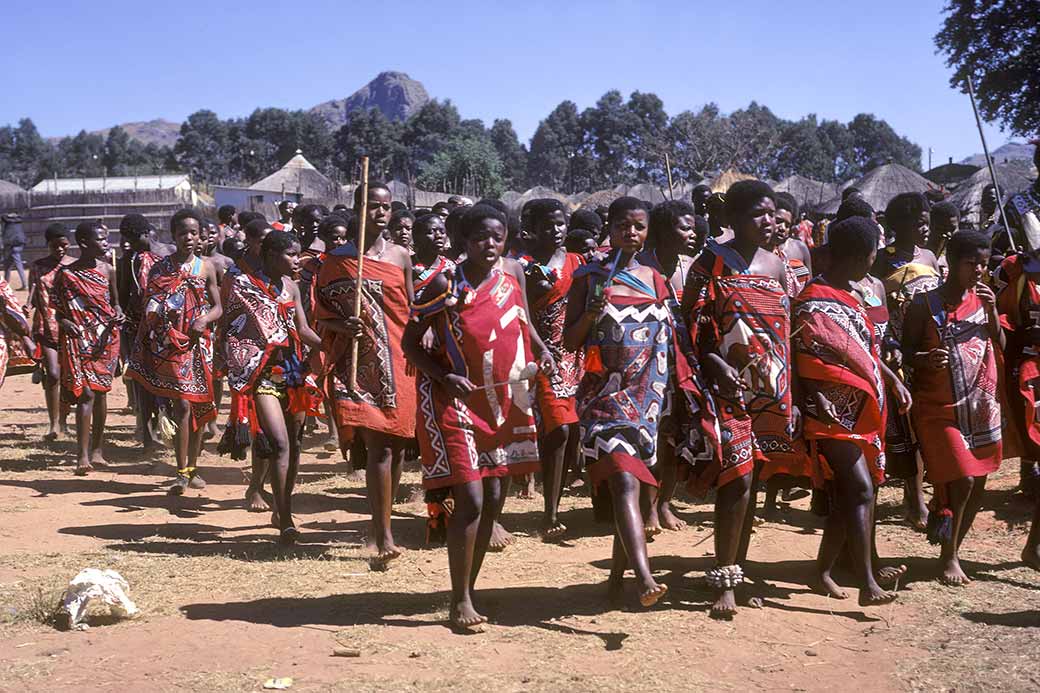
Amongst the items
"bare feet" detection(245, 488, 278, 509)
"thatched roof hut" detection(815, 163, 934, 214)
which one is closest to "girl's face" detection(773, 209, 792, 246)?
"bare feet" detection(245, 488, 278, 509)

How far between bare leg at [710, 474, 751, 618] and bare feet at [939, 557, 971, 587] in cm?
147

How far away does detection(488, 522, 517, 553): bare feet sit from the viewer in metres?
6.99

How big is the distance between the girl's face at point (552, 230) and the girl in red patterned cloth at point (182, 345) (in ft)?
10.3

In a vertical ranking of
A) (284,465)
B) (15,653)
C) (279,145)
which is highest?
(279,145)

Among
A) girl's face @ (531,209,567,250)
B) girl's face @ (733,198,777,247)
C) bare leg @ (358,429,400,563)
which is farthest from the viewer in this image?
girl's face @ (531,209,567,250)

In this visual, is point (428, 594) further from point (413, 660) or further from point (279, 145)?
point (279, 145)

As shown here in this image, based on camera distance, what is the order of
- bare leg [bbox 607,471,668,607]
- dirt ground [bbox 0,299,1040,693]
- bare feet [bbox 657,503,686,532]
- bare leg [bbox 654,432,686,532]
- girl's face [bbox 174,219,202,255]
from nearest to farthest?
dirt ground [bbox 0,299,1040,693] < bare leg [bbox 607,471,668,607] < bare leg [bbox 654,432,686,532] < bare feet [bbox 657,503,686,532] < girl's face [bbox 174,219,202,255]

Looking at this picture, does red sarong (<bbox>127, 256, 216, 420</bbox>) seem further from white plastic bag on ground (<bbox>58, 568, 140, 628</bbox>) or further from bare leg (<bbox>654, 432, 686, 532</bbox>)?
bare leg (<bbox>654, 432, 686, 532</bbox>)

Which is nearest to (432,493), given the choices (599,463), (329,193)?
(599,463)

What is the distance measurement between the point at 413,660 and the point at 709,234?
12.8ft

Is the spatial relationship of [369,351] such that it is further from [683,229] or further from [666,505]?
[666,505]

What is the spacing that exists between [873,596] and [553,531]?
2.31 m

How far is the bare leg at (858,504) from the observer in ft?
18.0

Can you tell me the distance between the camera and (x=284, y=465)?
23.8ft
